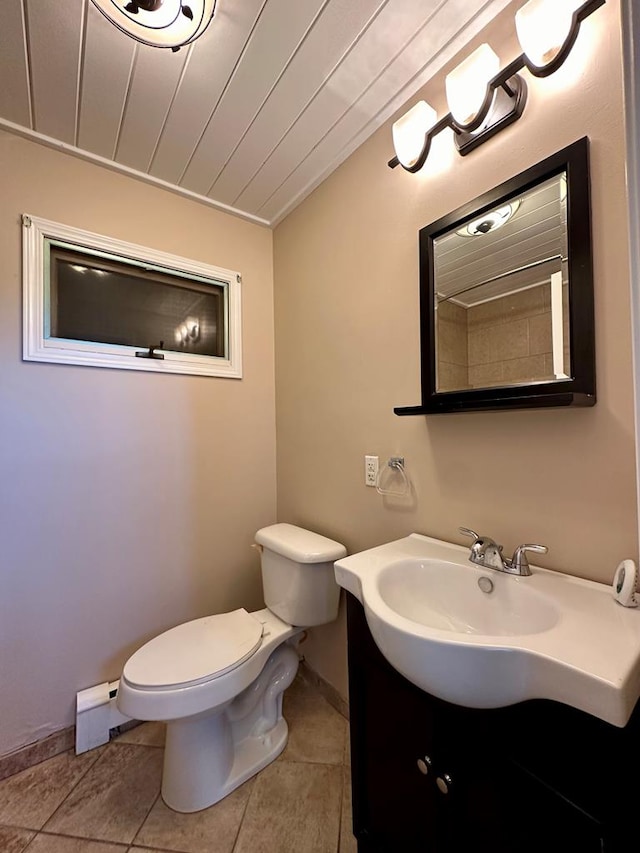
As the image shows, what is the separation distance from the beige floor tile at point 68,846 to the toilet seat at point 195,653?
1.55 ft

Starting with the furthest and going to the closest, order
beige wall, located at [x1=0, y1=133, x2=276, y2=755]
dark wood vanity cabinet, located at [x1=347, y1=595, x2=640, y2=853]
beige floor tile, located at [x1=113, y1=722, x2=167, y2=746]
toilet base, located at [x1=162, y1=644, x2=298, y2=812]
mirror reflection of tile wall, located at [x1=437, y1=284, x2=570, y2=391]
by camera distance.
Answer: beige floor tile, located at [x1=113, y1=722, x2=167, y2=746] < beige wall, located at [x1=0, y1=133, x2=276, y2=755] < toilet base, located at [x1=162, y1=644, x2=298, y2=812] < mirror reflection of tile wall, located at [x1=437, y1=284, x2=570, y2=391] < dark wood vanity cabinet, located at [x1=347, y1=595, x2=640, y2=853]

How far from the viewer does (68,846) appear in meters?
1.03

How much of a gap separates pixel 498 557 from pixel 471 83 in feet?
4.14

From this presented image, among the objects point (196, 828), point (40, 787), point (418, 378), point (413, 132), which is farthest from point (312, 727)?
point (413, 132)

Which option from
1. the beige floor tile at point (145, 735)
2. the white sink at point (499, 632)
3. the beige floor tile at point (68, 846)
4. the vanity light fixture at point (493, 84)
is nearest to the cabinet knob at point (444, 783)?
the white sink at point (499, 632)

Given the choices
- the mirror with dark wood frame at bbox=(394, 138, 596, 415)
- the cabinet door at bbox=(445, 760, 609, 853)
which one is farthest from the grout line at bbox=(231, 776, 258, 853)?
the mirror with dark wood frame at bbox=(394, 138, 596, 415)

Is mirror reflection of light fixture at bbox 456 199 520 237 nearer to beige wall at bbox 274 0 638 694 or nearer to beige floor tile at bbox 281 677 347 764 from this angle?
beige wall at bbox 274 0 638 694

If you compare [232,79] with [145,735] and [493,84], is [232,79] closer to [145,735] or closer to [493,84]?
[493,84]

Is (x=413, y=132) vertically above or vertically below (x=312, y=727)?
above

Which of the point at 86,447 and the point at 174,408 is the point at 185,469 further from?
the point at 86,447

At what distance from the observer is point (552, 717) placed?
56 cm

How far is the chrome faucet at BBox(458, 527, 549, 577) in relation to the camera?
0.82 m

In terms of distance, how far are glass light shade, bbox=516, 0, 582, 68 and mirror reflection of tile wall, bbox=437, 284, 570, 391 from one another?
521 millimetres

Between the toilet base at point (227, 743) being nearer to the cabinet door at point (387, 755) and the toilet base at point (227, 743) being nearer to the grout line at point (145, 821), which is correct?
the grout line at point (145, 821)
